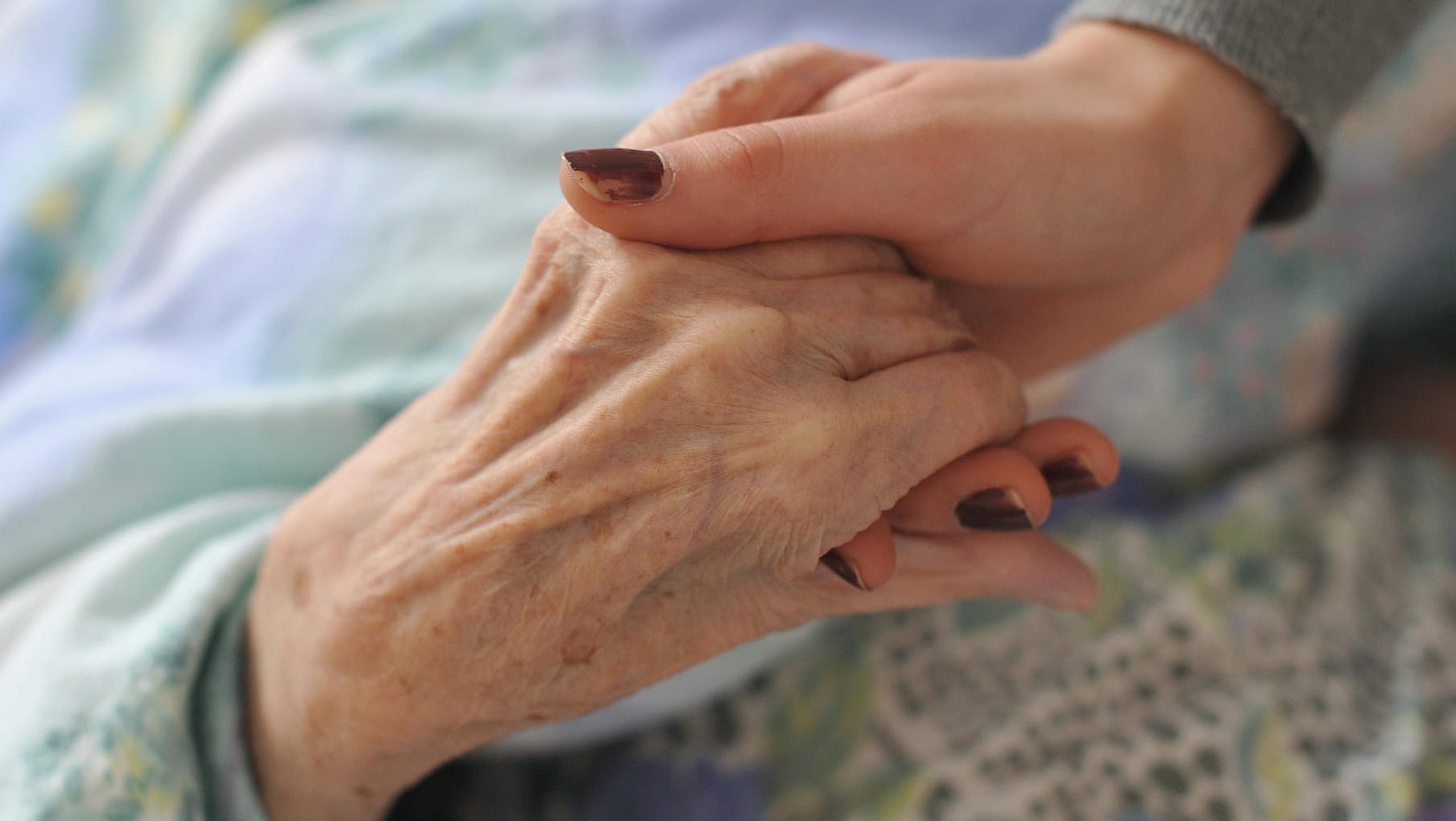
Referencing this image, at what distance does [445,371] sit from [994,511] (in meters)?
0.49

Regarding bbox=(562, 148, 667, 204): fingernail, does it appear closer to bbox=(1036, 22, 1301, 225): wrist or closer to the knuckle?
the knuckle

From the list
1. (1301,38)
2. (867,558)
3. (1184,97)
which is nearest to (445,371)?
(867,558)

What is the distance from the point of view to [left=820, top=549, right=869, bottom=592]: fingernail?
0.56m

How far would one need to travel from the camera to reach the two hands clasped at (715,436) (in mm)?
537

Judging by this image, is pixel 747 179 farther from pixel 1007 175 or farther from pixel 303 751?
pixel 303 751

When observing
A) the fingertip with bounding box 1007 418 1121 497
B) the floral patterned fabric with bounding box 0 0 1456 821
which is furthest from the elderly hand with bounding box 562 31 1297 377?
the floral patterned fabric with bounding box 0 0 1456 821

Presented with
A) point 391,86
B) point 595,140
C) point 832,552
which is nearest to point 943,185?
point 832,552

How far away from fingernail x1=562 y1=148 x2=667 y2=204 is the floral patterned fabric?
0.38 meters

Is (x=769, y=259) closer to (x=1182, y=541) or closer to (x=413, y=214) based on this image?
(x=413, y=214)

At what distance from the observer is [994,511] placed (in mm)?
590

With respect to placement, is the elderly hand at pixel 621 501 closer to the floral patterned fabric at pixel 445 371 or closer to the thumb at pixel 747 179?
the thumb at pixel 747 179

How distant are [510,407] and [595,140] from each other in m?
0.47

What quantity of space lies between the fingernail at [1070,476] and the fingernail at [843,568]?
15cm

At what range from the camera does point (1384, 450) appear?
1163mm
